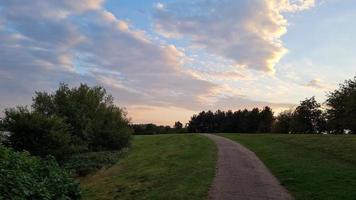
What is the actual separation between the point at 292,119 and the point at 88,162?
61.9 metres

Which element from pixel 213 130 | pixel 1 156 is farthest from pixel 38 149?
pixel 213 130

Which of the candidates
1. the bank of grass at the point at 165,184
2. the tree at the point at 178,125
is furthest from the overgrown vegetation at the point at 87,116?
the tree at the point at 178,125

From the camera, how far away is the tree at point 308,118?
289ft

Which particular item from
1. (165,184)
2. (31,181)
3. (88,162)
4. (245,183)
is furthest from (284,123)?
(31,181)

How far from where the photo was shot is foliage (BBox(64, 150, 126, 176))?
109 feet

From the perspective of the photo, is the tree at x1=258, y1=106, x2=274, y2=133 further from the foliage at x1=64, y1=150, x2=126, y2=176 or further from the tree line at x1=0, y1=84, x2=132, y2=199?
the foliage at x1=64, y1=150, x2=126, y2=176

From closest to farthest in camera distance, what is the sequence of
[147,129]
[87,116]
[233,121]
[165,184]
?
[165,184]
[87,116]
[147,129]
[233,121]

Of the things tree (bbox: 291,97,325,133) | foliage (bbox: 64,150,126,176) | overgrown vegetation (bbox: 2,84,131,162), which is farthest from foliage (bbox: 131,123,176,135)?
foliage (bbox: 64,150,126,176)

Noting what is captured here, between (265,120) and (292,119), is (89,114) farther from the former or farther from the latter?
(265,120)

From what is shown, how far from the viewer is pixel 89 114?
157ft

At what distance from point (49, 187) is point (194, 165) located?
1241cm

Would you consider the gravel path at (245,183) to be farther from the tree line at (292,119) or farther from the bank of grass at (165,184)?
the tree line at (292,119)

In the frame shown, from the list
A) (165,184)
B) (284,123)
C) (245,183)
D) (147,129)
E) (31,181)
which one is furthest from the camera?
(147,129)

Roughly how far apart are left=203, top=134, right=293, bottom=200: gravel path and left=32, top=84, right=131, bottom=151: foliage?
72.9 feet
